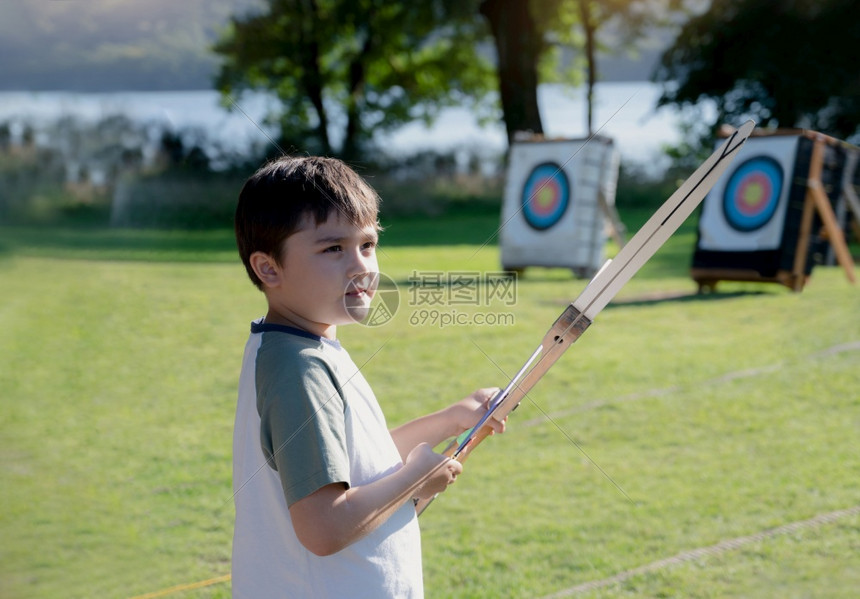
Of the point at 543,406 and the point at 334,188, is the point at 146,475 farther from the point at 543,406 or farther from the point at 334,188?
the point at 334,188

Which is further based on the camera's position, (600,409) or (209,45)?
(209,45)

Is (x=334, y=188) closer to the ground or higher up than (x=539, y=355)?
higher up

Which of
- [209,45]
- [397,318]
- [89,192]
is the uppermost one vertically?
[209,45]

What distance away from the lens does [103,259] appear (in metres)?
6.38

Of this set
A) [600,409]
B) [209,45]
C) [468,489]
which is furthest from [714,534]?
[209,45]

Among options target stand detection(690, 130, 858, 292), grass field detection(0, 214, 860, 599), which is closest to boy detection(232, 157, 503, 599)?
grass field detection(0, 214, 860, 599)

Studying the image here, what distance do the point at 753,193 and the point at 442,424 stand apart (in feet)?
15.3

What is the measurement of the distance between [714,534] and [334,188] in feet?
4.48

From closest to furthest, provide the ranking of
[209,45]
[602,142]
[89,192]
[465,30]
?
[89,192]
[602,142]
[209,45]
[465,30]

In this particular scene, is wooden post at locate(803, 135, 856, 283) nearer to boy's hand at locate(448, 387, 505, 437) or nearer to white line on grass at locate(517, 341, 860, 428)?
white line on grass at locate(517, 341, 860, 428)

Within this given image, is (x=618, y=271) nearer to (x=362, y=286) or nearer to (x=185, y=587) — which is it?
(x=362, y=286)

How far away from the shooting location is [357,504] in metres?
0.77

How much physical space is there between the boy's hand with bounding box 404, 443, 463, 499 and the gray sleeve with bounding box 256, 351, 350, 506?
0.07 metres

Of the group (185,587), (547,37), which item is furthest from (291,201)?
(547,37)
